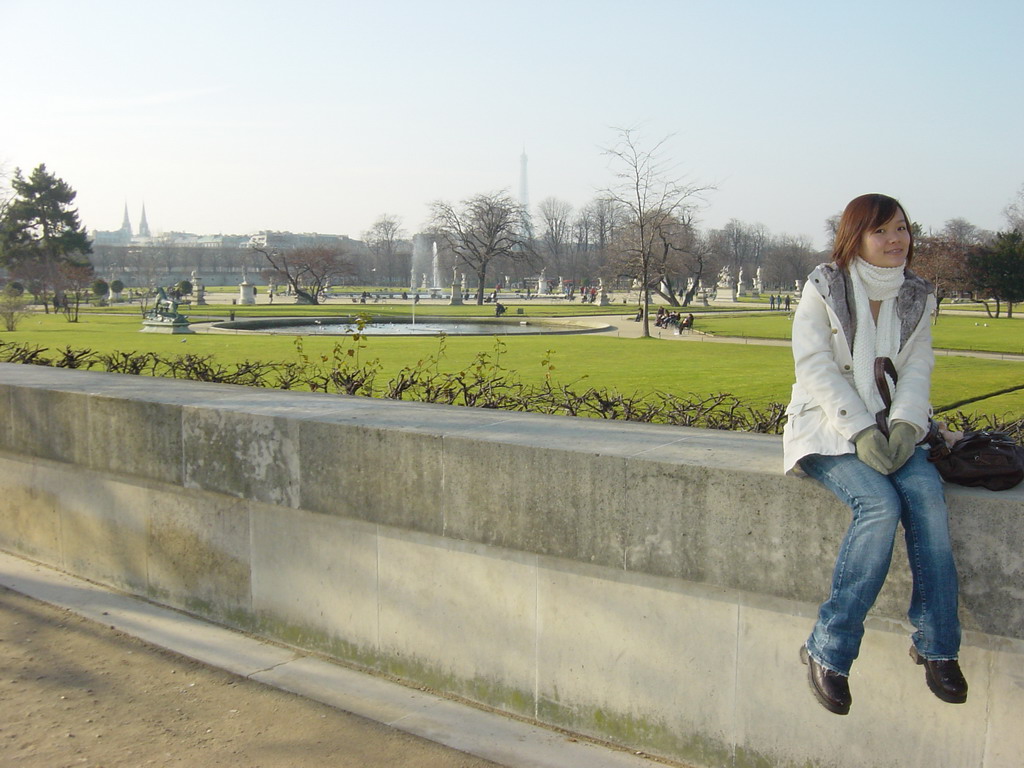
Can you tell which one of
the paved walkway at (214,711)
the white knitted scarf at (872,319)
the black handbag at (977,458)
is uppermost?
the white knitted scarf at (872,319)

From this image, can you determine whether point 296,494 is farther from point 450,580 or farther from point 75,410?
point 75,410

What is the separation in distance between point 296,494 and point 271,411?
51 centimetres

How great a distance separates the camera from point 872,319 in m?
3.52

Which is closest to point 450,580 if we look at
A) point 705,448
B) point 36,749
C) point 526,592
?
point 526,592

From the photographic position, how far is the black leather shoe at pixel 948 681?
10.1 ft

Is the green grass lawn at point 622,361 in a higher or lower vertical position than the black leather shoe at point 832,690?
lower

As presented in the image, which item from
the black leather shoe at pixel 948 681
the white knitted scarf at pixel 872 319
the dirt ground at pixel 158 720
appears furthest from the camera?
the dirt ground at pixel 158 720

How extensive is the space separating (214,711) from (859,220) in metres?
3.25

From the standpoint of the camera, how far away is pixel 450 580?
4.35 meters

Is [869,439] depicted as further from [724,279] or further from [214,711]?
[724,279]

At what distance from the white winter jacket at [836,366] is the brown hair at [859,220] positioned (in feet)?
0.22

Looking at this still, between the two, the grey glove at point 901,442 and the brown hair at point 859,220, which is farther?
the brown hair at point 859,220

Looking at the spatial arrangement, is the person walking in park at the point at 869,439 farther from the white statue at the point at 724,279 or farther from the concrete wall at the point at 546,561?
the white statue at the point at 724,279

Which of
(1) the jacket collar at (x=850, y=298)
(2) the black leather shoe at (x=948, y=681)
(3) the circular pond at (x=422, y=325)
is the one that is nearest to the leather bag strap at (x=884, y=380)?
(1) the jacket collar at (x=850, y=298)
